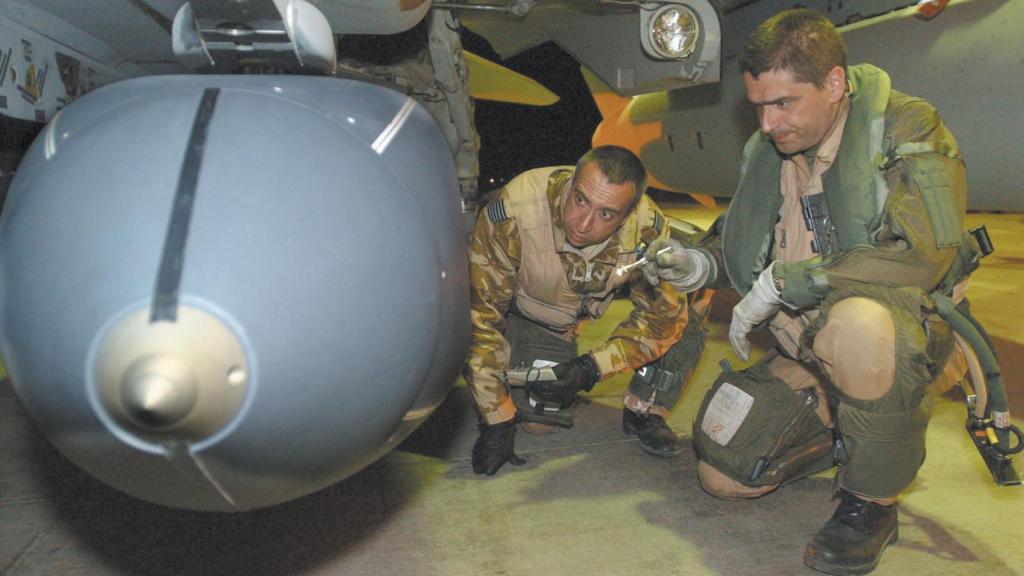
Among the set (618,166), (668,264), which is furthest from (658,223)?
(668,264)

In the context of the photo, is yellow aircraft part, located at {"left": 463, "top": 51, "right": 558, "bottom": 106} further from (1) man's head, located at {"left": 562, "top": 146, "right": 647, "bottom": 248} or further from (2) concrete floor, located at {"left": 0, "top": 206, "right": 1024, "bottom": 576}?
(2) concrete floor, located at {"left": 0, "top": 206, "right": 1024, "bottom": 576}

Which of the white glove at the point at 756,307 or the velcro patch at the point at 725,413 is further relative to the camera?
the velcro patch at the point at 725,413

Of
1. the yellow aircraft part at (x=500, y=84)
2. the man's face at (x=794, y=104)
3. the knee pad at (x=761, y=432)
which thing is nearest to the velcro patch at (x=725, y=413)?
the knee pad at (x=761, y=432)

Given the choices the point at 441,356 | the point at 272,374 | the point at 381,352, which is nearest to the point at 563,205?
the point at 441,356

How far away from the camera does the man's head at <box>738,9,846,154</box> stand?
1.79 meters

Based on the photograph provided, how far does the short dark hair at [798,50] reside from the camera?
5.84ft

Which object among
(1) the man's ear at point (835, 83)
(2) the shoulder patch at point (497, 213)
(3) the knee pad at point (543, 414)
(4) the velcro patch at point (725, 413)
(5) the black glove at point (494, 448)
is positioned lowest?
(3) the knee pad at point (543, 414)

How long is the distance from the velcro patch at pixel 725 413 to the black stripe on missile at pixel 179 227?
4.88 feet

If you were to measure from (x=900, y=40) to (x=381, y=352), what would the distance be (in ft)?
8.66

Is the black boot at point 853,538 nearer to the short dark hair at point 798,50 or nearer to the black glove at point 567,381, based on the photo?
the black glove at point 567,381

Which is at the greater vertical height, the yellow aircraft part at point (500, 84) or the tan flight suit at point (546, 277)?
the yellow aircraft part at point (500, 84)

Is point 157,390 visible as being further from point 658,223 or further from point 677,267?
point 658,223

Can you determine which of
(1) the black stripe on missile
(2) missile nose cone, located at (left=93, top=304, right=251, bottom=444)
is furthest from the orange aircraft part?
(2) missile nose cone, located at (left=93, top=304, right=251, bottom=444)

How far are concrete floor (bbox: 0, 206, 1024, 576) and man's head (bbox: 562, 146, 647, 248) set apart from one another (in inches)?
26.0
